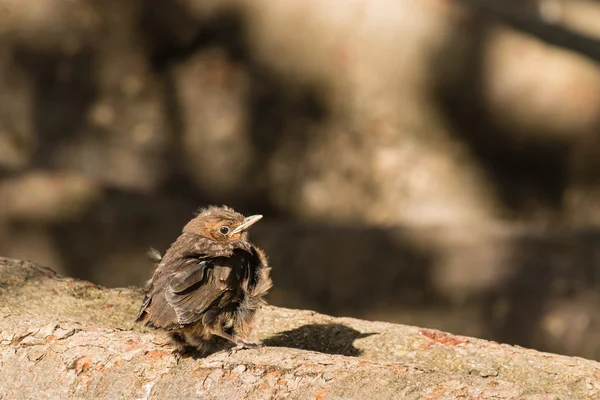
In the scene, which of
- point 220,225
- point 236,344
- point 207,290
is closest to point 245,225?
point 220,225

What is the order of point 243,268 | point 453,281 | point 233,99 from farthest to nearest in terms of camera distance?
point 233,99
point 453,281
point 243,268

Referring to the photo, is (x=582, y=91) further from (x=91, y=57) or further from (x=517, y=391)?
(x=517, y=391)

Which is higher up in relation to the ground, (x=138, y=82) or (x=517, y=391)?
(x=138, y=82)

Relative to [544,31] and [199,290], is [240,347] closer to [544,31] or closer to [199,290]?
[199,290]

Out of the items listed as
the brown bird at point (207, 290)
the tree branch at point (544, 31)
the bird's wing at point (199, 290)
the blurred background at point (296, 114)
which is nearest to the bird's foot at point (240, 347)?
the brown bird at point (207, 290)

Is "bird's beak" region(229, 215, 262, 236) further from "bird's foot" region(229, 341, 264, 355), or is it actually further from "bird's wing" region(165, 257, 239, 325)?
"bird's foot" region(229, 341, 264, 355)

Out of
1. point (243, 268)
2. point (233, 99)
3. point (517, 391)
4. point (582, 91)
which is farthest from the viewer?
point (233, 99)

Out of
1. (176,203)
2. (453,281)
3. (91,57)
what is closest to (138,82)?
(91,57)

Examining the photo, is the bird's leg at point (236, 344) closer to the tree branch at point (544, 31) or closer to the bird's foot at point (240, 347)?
the bird's foot at point (240, 347)
